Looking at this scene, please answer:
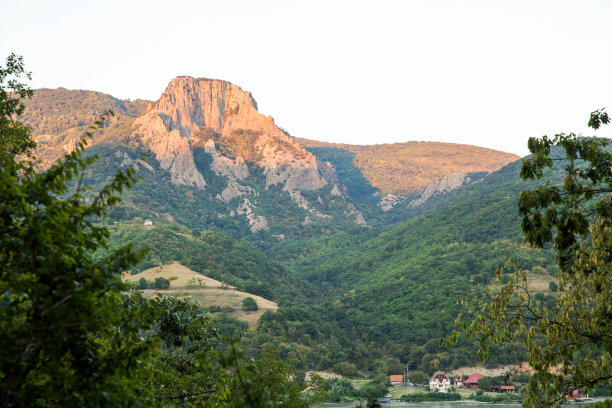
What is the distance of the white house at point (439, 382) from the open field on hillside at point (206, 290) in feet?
118

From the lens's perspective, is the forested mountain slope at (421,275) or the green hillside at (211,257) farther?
the green hillside at (211,257)

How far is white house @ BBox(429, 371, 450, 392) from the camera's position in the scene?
9119 cm

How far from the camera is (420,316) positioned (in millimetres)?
117688

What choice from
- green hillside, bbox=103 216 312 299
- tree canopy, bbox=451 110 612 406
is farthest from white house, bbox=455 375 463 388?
tree canopy, bbox=451 110 612 406

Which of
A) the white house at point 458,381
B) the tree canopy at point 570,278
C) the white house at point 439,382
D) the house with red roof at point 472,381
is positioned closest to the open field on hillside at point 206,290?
the white house at point 439,382

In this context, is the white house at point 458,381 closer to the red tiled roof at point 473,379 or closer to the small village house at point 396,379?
the red tiled roof at point 473,379

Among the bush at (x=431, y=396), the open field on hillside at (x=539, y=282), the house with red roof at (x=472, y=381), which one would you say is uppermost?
the open field on hillside at (x=539, y=282)

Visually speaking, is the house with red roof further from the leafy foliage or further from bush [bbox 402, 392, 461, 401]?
the leafy foliage

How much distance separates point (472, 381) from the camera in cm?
9131

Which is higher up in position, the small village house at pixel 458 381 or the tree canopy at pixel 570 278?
the tree canopy at pixel 570 278

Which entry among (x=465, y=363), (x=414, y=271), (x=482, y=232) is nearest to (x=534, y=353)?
(x=465, y=363)

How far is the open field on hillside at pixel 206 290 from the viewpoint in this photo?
353 feet

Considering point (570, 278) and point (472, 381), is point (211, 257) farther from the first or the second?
point (570, 278)

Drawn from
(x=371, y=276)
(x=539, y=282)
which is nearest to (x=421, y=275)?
(x=371, y=276)
